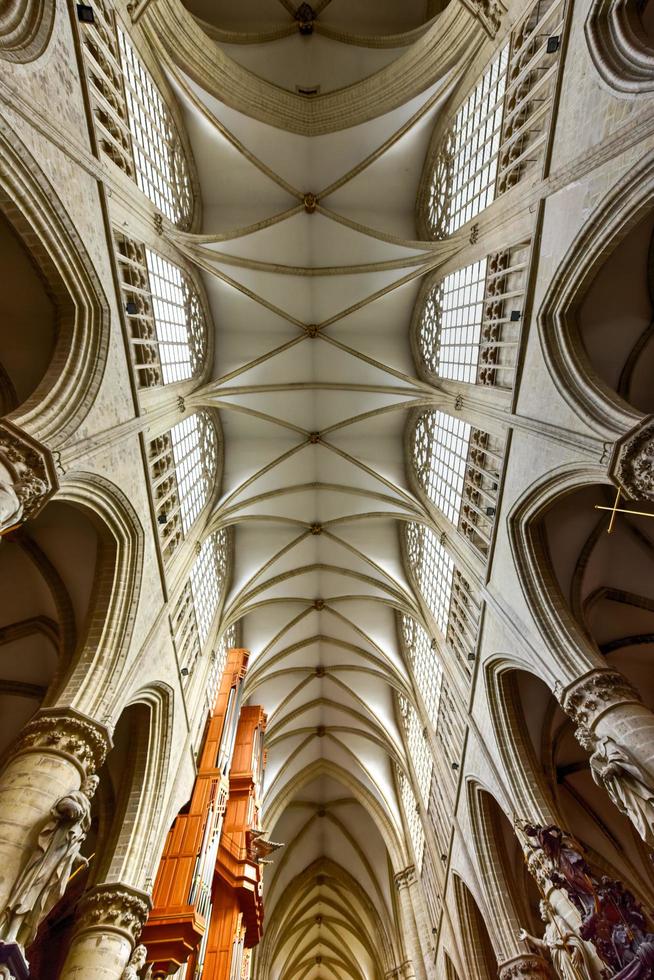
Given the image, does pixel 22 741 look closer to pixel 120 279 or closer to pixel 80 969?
pixel 80 969

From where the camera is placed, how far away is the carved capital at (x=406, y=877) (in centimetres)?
2055

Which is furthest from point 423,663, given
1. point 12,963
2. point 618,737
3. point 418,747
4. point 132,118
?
point 132,118

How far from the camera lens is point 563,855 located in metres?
8.00

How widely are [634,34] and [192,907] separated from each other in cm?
1561

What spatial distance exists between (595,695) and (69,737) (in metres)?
7.60

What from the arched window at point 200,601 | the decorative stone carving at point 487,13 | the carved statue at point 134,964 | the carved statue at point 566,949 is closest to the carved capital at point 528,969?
the carved statue at point 566,949

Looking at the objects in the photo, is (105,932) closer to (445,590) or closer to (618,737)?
(618,737)

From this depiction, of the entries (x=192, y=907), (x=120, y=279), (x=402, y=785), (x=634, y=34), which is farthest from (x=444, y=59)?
(x=402, y=785)

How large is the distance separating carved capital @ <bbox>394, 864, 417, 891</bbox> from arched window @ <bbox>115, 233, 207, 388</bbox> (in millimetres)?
19812

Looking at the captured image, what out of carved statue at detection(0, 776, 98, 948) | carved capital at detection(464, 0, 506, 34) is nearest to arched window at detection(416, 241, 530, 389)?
carved capital at detection(464, 0, 506, 34)

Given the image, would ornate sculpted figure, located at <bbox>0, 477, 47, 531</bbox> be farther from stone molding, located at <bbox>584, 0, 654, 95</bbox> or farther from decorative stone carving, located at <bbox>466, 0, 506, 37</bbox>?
decorative stone carving, located at <bbox>466, 0, 506, 37</bbox>

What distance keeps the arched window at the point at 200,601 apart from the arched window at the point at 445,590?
6757mm

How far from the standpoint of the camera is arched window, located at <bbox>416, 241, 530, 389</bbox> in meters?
11.2

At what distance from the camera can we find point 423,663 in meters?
18.9
